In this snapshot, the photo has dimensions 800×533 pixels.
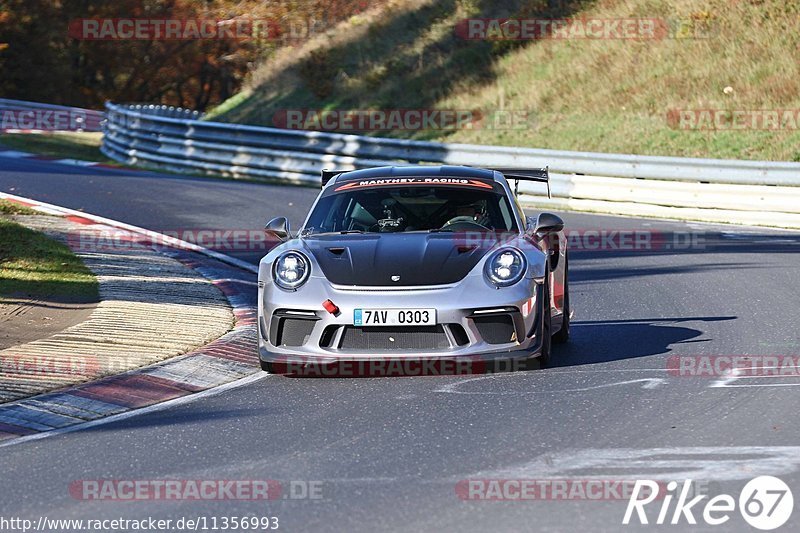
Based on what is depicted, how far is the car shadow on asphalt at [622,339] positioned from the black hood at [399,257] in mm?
1030

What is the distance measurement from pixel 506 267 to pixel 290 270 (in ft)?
4.52

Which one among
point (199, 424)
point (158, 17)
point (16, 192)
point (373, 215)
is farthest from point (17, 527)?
point (158, 17)

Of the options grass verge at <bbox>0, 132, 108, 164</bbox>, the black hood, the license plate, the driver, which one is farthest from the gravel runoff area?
grass verge at <bbox>0, 132, 108, 164</bbox>

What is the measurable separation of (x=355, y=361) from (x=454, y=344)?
0.62 m

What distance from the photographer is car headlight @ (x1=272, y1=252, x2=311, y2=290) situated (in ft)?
28.2

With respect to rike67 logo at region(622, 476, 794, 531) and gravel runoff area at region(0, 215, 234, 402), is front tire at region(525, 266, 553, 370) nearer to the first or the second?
gravel runoff area at region(0, 215, 234, 402)

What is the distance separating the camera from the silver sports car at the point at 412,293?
8.24 metres

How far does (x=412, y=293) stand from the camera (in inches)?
326

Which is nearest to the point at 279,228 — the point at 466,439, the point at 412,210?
the point at 412,210

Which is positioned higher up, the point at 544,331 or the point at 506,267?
the point at 506,267

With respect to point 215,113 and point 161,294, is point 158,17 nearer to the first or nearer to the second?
point 215,113

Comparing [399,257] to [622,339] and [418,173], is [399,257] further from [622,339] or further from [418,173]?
[622,339]

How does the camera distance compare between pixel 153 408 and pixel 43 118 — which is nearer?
pixel 153 408

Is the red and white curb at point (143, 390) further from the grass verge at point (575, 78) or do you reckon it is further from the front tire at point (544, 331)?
the grass verge at point (575, 78)
